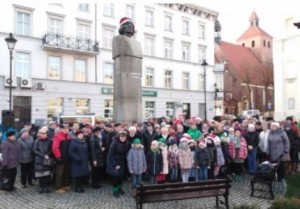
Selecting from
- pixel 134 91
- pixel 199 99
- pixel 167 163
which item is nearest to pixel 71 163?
pixel 167 163

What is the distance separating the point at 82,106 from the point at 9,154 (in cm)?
2582

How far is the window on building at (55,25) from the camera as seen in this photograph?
113 feet

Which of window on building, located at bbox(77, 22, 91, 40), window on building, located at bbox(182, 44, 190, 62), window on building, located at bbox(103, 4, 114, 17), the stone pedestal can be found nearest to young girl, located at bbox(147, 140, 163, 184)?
the stone pedestal

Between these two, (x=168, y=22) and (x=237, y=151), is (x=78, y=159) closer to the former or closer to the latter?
(x=237, y=151)

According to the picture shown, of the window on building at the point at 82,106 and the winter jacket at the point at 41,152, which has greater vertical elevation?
the window on building at the point at 82,106

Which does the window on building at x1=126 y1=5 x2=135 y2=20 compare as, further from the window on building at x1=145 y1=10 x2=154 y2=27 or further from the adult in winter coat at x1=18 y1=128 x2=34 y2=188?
the adult in winter coat at x1=18 y1=128 x2=34 y2=188

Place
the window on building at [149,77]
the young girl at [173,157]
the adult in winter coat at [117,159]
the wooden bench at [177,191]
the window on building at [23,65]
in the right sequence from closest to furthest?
the wooden bench at [177,191] < the adult in winter coat at [117,159] < the young girl at [173,157] < the window on building at [23,65] < the window on building at [149,77]

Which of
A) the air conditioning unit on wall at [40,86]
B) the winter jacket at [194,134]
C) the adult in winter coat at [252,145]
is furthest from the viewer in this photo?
the air conditioning unit on wall at [40,86]

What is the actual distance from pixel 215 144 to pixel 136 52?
17.1 feet

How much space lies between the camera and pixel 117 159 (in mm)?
10070

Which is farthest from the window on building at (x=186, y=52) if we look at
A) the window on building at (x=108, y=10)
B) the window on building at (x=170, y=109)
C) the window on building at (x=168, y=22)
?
the window on building at (x=108, y=10)

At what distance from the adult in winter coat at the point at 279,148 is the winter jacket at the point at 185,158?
2.84 meters

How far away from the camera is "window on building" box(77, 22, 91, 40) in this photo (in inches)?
1422

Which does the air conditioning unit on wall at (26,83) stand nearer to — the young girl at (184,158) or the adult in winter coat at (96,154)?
the adult in winter coat at (96,154)
